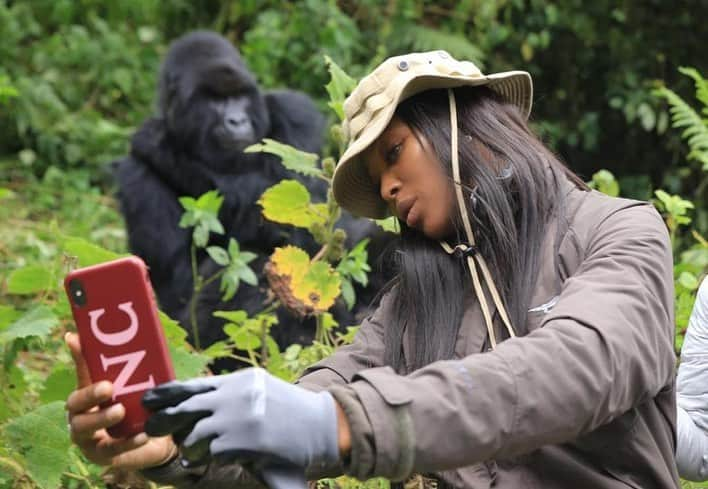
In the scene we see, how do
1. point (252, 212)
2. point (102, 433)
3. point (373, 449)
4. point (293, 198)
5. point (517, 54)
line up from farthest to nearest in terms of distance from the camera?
point (517, 54) → point (252, 212) → point (293, 198) → point (102, 433) → point (373, 449)

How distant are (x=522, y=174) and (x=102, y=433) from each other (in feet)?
2.69

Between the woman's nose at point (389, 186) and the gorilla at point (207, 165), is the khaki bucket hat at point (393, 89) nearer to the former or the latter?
the woman's nose at point (389, 186)

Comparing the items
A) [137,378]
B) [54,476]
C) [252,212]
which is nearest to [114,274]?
[137,378]

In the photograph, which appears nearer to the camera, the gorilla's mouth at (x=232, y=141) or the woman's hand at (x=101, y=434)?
the woman's hand at (x=101, y=434)

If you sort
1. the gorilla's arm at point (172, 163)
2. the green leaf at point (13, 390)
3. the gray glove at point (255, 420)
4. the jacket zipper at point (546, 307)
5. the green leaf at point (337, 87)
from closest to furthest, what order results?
1. the gray glove at point (255, 420)
2. the jacket zipper at point (546, 307)
3. the green leaf at point (13, 390)
4. the green leaf at point (337, 87)
5. the gorilla's arm at point (172, 163)

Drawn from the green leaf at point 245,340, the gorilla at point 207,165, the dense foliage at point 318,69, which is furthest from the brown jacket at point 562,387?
the gorilla at point 207,165

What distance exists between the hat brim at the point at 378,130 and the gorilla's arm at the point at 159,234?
2.52 metres

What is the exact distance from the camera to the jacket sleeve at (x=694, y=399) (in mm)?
2152

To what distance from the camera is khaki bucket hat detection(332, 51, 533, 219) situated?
76.9 inches

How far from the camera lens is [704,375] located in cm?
224

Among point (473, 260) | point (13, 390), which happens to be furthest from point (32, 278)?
point (473, 260)

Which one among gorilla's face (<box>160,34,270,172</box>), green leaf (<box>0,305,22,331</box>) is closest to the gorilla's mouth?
gorilla's face (<box>160,34,270,172</box>)

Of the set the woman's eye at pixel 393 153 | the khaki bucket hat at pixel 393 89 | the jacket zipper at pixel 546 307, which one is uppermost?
the khaki bucket hat at pixel 393 89

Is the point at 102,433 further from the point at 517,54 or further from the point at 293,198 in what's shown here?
the point at 517,54
